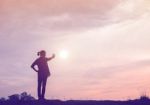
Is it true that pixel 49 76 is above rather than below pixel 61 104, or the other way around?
above

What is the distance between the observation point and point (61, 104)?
20.2 meters

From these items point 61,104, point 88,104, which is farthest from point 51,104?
point 88,104

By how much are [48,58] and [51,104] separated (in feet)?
9.46

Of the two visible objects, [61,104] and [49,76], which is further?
[49,76]

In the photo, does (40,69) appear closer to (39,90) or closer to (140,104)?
(39,90)

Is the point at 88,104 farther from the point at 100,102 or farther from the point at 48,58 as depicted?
the point at 48,58

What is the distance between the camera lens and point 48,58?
22109 mm

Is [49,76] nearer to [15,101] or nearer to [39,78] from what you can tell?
[39,78]

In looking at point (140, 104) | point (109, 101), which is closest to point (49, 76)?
point (109, 101)

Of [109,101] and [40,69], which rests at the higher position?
[40,69]

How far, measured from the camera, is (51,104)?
20.1m

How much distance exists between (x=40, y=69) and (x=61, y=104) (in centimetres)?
263

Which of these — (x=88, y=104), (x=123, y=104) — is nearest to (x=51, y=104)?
(x=88, y=104)

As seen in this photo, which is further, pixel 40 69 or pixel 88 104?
pixel 40 69
